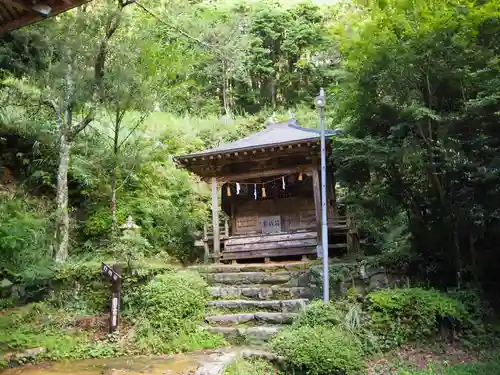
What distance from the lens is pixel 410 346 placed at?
6.52 metres

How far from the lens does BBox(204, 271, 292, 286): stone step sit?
9.22 metres

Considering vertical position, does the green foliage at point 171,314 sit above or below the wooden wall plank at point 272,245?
below

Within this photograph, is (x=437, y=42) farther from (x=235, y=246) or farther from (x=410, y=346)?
(x=235, y=246)

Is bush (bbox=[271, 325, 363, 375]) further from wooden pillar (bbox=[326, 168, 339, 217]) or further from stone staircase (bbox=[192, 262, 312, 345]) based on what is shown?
wooden pillar (bbox=[326, 168, 339, 217])

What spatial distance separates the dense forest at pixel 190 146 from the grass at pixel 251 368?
11.1 feet

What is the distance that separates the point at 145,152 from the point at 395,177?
763 cm

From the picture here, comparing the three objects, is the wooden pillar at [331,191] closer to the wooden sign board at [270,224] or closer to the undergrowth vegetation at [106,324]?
the wooden sign board at [270,224]

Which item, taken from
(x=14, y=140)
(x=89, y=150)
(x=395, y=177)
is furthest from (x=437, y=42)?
(x=14, y=140)

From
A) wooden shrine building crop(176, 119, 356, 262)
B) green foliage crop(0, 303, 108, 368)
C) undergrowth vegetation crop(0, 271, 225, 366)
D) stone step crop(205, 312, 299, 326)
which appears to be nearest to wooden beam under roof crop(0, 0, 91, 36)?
undergrowth vegetation crop(0, 271, 225, 366)

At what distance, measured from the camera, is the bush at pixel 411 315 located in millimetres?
6500

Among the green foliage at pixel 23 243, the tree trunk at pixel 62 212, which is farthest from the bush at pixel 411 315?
the tree trunk at pixel 62 212

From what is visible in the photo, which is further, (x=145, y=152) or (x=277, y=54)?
(x=277, y=54)

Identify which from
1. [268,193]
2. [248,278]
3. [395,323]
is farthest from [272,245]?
[395,323]

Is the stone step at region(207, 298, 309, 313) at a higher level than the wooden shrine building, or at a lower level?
lower
